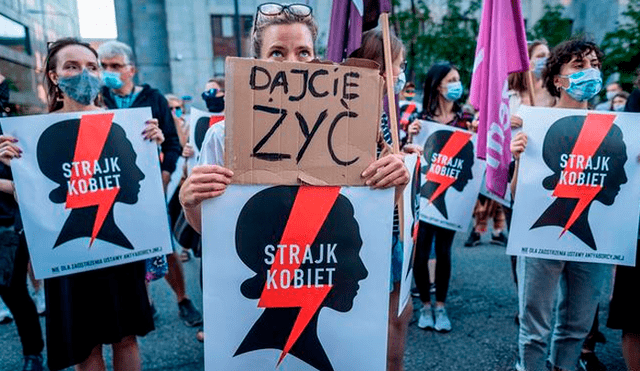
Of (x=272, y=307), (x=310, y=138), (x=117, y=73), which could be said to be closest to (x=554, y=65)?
(x=310, y=138)

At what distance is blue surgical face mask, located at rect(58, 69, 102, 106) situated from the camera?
2102mm

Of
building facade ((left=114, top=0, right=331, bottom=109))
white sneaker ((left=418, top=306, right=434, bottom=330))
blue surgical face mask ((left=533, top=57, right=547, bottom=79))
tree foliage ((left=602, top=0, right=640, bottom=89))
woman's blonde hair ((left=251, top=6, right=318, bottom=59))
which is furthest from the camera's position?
building facade ((left=114, top=0, right=331, bottom=109))

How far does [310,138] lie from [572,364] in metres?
1.97

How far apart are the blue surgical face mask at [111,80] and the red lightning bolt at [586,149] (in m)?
2.83

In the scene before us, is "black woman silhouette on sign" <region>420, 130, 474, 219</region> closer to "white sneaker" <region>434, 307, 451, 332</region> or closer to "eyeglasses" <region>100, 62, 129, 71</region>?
"white sneaker" <region>434, 307, 451, 332</region>

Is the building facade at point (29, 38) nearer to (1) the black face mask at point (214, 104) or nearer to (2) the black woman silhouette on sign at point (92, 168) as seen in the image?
(2) the black woman silhouette on sign at point (92, 168)

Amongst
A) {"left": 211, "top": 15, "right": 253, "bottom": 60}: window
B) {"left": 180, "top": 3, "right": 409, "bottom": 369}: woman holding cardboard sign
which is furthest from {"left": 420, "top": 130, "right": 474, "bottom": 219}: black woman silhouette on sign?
{"left": 211, "top": 15, "right": 253, "bottom": 60}: window

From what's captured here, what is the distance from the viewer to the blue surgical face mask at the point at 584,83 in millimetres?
2217

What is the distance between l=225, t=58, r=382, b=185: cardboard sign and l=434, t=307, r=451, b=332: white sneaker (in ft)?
7.82

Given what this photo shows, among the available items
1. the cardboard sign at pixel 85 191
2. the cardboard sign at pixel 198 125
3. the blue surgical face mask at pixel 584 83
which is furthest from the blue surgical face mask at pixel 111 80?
the blue surgical face mask at pixel 584 83

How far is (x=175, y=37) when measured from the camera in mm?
18203

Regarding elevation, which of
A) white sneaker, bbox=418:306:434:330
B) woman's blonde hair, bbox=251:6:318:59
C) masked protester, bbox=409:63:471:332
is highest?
woman's blonde hair, bbox=251:6:318:59

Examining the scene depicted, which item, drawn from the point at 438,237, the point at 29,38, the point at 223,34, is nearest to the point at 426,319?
the point at 438,237

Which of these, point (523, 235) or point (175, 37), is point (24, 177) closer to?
point (523, 235)
